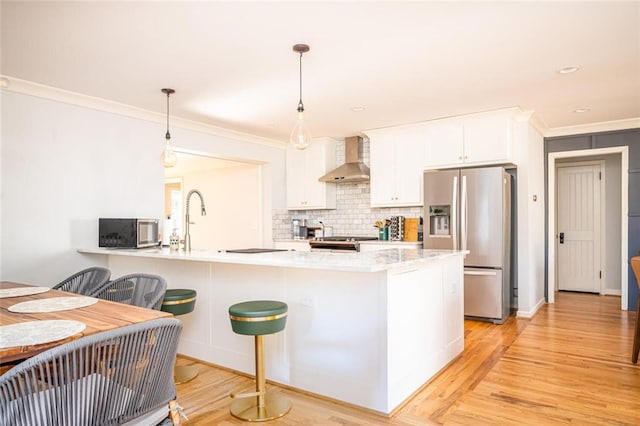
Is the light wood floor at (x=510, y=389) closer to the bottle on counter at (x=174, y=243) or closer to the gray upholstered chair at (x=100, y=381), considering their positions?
the bottle on counter at (x=174, y=243)

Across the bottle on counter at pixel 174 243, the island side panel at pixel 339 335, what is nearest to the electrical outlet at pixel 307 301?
the island side panel at pixel 339 335

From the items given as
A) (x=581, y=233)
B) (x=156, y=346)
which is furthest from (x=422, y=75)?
(x=581, y=233)

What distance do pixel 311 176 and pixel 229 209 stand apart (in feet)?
4.93

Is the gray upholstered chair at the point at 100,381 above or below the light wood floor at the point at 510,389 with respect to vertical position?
above

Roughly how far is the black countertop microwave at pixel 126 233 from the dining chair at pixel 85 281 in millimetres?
907

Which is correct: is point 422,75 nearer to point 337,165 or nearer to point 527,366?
point 527,366

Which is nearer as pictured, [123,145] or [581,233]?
[123,145]

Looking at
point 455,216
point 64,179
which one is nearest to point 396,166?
point 455,216

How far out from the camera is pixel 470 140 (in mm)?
4777

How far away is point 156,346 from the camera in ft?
4.29

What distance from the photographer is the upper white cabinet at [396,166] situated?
5227 mm

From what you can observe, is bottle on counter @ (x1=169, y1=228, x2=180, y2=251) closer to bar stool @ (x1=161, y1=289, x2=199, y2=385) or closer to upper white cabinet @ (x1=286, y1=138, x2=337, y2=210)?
bar stool @ (x1=161, y1=289, x2=199, y2=385)

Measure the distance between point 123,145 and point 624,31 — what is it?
14.3 ft

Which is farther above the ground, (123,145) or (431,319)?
(123,145)
